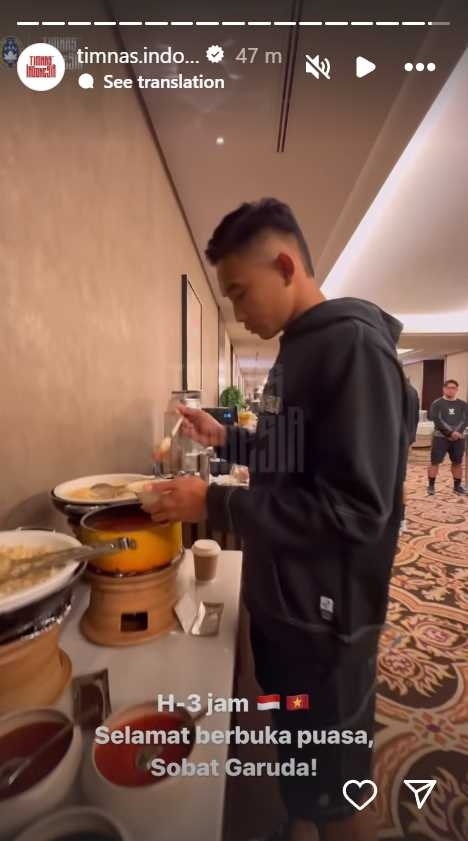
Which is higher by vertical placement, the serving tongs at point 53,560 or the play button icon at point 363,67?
the play button icon at point 363,67

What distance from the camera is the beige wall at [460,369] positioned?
22.5ft

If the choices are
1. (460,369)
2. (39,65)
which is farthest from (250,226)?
(460,369)

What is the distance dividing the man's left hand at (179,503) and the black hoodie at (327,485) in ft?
0.06

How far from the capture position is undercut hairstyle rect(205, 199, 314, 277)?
564 mm

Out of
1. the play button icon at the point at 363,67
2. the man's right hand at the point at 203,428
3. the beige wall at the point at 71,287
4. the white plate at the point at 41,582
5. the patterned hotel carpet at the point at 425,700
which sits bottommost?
the patterned hotel carpet at the point at 425,700

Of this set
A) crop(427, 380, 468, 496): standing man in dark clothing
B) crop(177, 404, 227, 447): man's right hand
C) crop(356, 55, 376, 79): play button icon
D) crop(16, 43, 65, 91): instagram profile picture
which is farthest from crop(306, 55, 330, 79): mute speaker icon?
crop(427, 380, 468, 496): standing man in dark clothing

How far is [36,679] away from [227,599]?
12.9 inches

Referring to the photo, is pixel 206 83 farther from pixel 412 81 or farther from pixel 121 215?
pixel 412 81

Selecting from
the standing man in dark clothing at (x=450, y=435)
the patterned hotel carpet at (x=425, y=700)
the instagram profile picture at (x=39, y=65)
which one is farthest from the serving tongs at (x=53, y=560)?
the standing man in dark clothing at (x=450, y=435)

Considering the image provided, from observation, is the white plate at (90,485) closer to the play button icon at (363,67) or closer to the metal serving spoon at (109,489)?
the metal serving spoon at (109,489)

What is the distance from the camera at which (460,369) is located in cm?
707

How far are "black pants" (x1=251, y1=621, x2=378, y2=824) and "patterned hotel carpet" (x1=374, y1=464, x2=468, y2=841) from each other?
1.18 ft

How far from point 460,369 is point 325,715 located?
26.4ft

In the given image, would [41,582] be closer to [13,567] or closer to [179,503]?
[13,567]
